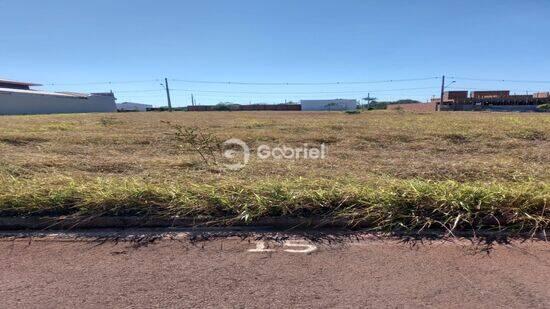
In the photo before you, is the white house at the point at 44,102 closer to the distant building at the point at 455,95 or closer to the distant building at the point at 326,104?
the distant building at the point at 326,104

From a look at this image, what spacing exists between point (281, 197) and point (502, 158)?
478 centimetres

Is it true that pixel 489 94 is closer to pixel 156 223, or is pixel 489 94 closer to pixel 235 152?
pixel 235 152

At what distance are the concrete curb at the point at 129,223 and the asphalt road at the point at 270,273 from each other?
9.1 inches

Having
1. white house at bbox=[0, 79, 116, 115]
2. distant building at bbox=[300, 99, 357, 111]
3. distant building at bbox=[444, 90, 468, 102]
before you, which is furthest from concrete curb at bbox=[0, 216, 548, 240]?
distant building at bbox=[444, 90, 468, 102]

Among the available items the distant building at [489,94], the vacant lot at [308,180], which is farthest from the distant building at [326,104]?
the vacant lot at [308,180]

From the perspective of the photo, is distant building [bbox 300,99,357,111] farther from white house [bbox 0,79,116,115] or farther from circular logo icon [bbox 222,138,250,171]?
circular logo icon [bbox 222,138,250,171]

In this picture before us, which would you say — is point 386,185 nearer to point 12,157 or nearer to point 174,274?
point 174,274

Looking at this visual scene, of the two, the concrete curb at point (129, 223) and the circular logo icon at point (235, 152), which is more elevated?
the circular logo icon at point (235, 152)

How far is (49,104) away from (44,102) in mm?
1069

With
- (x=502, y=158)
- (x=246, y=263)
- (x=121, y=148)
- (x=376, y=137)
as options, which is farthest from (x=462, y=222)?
(x=121, y=148)

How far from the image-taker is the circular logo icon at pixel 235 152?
5930 millimetres

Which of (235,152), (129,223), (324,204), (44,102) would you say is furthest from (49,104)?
(324,204)

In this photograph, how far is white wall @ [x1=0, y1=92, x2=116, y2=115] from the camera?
40.6 meters

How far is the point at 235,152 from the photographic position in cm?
753
